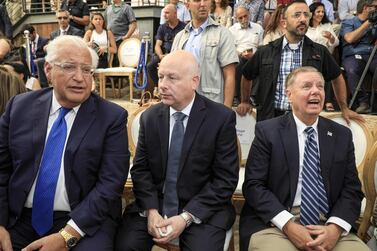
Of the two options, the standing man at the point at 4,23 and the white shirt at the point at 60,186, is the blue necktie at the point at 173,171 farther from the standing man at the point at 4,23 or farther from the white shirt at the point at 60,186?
the standing man at the point at 4,23

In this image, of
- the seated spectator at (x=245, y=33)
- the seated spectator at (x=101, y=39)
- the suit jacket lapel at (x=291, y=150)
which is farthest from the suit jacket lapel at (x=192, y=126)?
the seated spectator at (x=101, y=39)

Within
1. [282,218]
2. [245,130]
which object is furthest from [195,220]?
[245,130]

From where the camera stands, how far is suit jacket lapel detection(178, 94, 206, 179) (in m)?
2.22

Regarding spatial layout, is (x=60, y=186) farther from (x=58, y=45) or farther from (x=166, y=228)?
(x=58, y=45)

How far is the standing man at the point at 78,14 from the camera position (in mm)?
8141

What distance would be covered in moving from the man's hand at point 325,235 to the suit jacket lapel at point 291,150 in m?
0.20

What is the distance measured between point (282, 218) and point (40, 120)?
1.27m

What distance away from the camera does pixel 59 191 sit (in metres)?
2.06

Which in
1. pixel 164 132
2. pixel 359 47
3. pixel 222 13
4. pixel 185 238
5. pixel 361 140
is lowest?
pixel 185 238

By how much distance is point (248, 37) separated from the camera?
5332 millimetres

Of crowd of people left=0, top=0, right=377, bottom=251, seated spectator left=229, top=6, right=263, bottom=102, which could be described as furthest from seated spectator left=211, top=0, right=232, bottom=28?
crowd of people left=0, top=0, right=377, bottom=251

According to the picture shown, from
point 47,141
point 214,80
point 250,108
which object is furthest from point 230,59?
point 47,141

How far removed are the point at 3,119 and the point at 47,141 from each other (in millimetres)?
272

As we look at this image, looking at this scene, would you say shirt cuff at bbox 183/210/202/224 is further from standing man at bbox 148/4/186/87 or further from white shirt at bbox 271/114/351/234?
standing man at bbox 148/4/186/87
